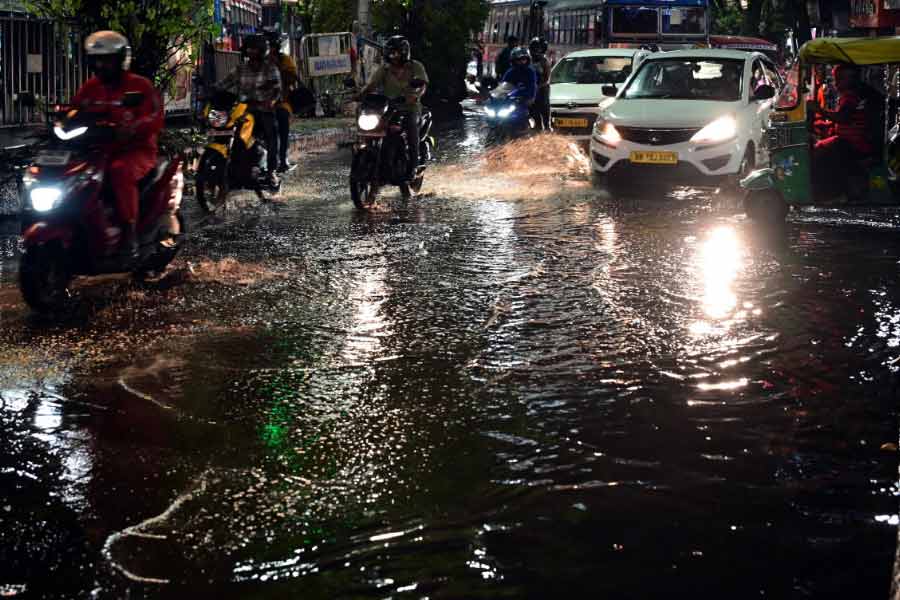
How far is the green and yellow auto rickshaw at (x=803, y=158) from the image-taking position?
13.0 metres

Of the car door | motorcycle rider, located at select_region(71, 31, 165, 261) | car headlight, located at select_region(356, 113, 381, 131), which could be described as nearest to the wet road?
motorcycle rider, located at select_region(71, 31, 165, 261)

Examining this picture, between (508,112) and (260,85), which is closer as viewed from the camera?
(260,85)

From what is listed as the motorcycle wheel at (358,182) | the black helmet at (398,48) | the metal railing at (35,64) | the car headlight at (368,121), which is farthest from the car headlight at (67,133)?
the metal railing at (35,64)

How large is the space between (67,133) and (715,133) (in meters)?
8.56

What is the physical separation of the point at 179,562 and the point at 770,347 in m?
4.23

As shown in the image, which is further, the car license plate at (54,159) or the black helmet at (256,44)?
the black helmet at (256,44)

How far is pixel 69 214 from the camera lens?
27.5 ft

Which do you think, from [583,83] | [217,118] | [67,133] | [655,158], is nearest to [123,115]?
[67,133]

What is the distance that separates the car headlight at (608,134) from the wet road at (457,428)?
477 centimetres

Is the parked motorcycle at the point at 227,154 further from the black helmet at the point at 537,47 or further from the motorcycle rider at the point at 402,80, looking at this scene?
the black helmet at the point at 537,47

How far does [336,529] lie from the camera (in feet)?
15.0

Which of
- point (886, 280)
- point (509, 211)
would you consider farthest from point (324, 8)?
point (886, 280)

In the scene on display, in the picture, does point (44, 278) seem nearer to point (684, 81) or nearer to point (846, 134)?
point (846, 134)

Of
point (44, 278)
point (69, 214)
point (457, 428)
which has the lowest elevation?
point (457, 428)
